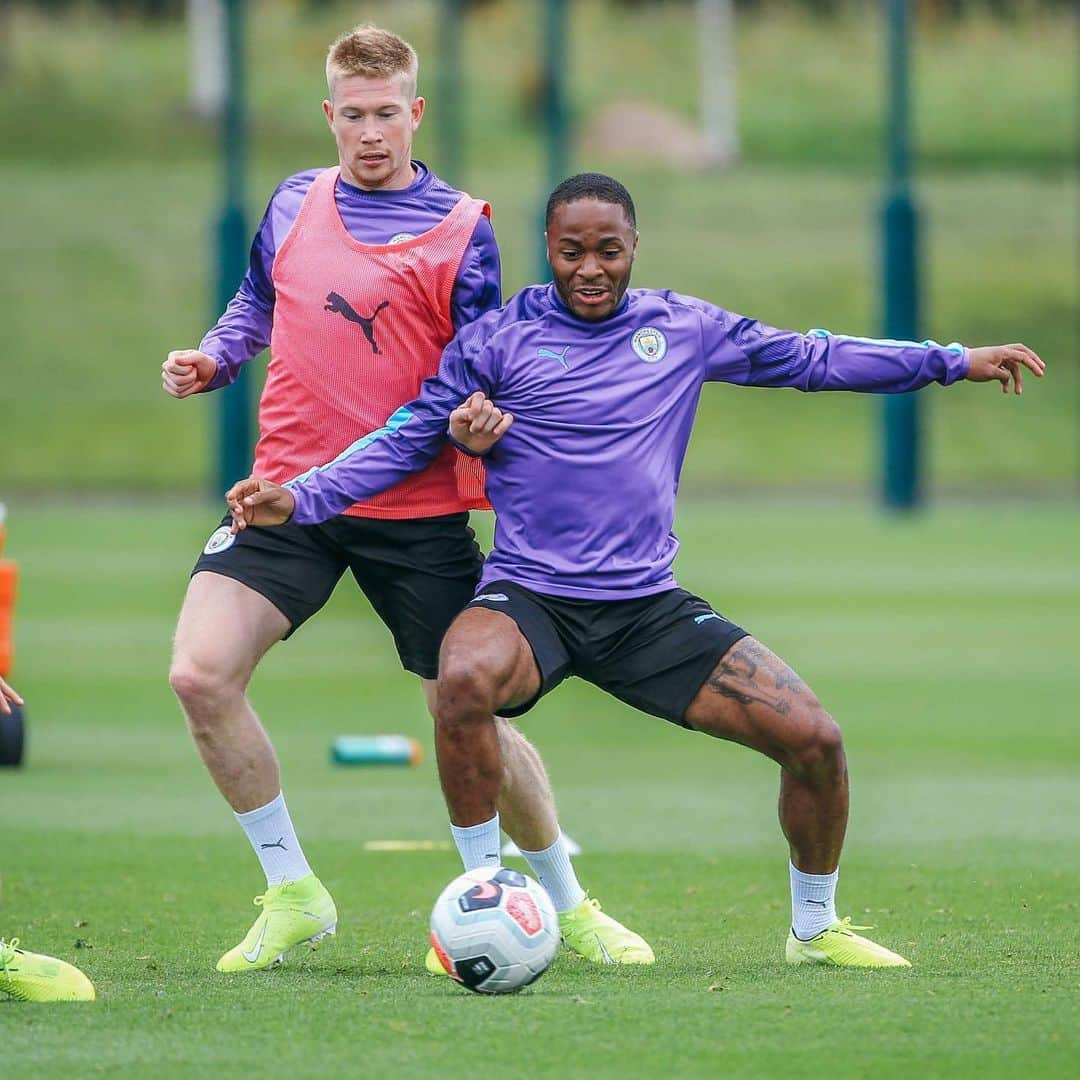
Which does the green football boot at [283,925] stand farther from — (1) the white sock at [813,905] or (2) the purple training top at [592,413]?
(1) the white sock at [813,905]

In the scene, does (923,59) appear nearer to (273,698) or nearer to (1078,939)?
(273,698)

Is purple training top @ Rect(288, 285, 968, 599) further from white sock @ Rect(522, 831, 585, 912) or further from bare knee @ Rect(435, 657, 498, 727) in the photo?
white sock @ Rect(522, 831, 585, 912)

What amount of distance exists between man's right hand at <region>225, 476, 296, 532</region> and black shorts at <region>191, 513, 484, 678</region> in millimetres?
204

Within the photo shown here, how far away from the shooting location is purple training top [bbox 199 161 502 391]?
6.77 meters

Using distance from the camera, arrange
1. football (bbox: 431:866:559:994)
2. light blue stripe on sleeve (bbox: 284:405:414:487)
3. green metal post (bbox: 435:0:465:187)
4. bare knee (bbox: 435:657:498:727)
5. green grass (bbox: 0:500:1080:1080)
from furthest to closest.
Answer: green metal post (bbox: 435:0:465:187), light blue stripe on sleeve (bbox: 284:405:414:487), bare knee (bbox: 435:657:498:727), football (bbox: 431:866:559:994), green grass (bbox: 0:500:1080:1080)

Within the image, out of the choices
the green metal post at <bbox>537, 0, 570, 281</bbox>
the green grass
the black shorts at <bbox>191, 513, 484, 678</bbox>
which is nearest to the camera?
the green grass

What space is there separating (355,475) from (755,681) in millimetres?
1253

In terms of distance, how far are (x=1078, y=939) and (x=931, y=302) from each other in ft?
110

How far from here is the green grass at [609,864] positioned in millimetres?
5215

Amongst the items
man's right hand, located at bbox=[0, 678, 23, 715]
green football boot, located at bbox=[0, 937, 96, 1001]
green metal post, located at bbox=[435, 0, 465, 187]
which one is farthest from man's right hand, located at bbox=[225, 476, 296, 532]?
green metal post, located at bbox=[435, 0, 465, 187]

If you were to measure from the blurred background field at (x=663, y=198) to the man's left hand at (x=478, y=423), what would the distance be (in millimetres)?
25088

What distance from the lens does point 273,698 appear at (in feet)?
43.1

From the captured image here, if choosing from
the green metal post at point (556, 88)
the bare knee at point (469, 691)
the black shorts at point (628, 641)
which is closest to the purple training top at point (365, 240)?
the black shorts at point (628, 641)

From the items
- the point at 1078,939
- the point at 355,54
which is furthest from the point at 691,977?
the point at 355,54
